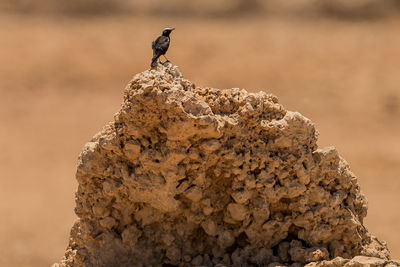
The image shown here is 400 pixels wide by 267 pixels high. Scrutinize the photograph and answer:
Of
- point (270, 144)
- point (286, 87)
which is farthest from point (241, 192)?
point (286, 87)

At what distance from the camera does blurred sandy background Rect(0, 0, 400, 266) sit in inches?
583

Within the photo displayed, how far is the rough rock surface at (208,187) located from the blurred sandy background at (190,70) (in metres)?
8.42

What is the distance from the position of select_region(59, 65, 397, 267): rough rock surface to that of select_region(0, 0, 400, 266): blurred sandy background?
8.42m

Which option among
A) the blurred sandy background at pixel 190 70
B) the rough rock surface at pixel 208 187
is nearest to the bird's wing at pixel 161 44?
the rough rock surface at pixel 208 187

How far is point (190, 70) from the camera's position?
18953 mm

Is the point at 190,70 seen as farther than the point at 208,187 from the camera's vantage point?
Yes

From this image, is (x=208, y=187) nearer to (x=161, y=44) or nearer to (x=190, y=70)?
(x=161, y=44)

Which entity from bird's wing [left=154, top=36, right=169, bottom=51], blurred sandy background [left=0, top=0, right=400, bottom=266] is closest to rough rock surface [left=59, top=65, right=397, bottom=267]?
bird's wing [left=154, top=36, right=169, bottom=51]

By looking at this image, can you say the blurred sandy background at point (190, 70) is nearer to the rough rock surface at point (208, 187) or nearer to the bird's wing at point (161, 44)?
the rough rock surface at point (208, 187)

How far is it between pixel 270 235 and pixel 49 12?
18.6 m

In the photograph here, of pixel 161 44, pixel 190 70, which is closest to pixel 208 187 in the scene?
pixel 161 44

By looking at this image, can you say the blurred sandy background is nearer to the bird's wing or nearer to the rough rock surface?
the rough rock surface

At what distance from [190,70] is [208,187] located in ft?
48.6

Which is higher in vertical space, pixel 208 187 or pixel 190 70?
pixel 190 70
